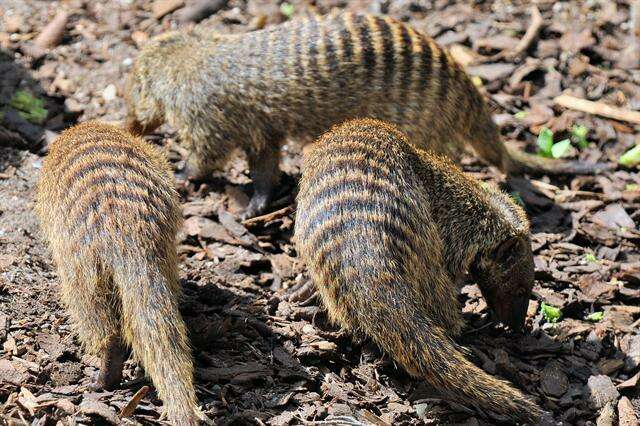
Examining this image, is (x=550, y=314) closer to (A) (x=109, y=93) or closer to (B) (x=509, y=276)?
(B) (x=509, y=276)

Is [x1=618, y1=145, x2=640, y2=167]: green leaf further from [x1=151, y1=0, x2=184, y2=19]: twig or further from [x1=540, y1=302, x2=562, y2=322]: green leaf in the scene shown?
[x1=151, y1=0, x2=184, y2=19]: twig

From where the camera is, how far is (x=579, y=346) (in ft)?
18.2

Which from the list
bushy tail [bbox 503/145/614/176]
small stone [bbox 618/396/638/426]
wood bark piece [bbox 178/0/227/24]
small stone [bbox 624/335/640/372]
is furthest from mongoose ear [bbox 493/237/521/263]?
wood bark piece [bbox 178/0/227/24]

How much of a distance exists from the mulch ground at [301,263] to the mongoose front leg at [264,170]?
16cm

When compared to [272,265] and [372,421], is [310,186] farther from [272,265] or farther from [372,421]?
[372,421]

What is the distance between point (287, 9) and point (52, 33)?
2.36 metres

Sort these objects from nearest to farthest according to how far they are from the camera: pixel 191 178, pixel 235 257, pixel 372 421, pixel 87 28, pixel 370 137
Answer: pixel 372 421, pixel 370 137, pixel 235 257, pixel 191 178, pixel 87 28

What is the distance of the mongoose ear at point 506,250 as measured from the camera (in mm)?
5402

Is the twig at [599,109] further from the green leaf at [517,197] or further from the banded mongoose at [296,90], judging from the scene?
the banded mongoose at [296,90]

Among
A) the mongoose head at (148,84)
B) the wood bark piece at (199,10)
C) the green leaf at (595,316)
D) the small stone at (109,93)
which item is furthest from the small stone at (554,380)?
the wood bark piece at (199,10)

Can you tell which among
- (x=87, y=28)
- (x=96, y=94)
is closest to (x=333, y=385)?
(x=96, y=94)

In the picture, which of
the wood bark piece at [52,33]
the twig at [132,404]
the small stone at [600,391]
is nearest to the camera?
the twig at [132,404]

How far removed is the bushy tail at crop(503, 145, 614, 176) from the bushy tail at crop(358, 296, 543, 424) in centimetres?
281

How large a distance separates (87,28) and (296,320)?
4.46 meters
